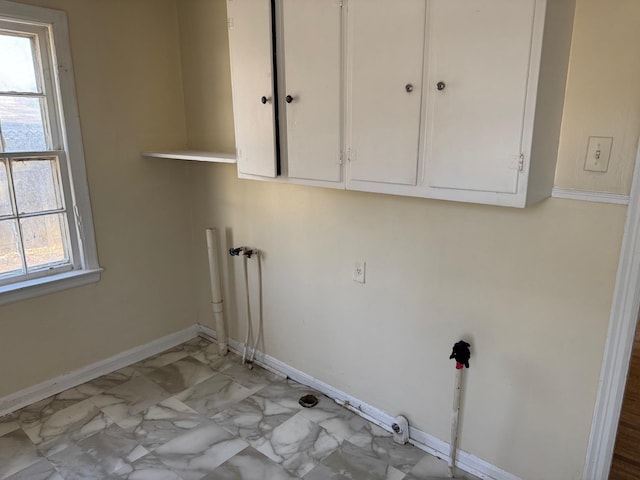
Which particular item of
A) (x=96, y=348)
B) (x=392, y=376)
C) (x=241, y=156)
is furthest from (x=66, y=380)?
(x=392, y=376)

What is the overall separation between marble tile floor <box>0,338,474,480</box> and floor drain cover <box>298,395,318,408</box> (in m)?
0.03

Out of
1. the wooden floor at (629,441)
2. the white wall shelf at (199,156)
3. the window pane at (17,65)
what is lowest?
the wooden floor at (629,441)

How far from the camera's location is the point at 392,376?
2252 mm

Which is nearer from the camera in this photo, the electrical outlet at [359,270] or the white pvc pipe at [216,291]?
the electrical outlet at [359,270]

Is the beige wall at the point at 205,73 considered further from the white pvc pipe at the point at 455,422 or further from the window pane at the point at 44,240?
the white pvc pipe at the point at 455,422

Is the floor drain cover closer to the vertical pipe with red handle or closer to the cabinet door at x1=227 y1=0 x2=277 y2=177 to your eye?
the vertical pipe with red handle

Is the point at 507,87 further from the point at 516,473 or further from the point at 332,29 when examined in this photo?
the point at 516,473

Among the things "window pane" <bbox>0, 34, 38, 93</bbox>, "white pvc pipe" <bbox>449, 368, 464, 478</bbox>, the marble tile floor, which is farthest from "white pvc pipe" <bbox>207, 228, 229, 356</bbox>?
"white pvc pipe" <bbox>449, 368, 464, 478</bbox>

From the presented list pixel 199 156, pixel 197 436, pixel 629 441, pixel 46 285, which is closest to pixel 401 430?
pixel 197 436

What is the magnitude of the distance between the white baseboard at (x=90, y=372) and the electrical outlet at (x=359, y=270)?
1637 millimetres

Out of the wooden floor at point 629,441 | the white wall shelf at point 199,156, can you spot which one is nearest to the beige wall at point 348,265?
the white wall shelf at point 199,156

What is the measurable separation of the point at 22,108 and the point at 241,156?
48.4 inches

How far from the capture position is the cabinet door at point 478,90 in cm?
136

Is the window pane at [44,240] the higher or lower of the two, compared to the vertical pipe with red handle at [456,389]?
higher
